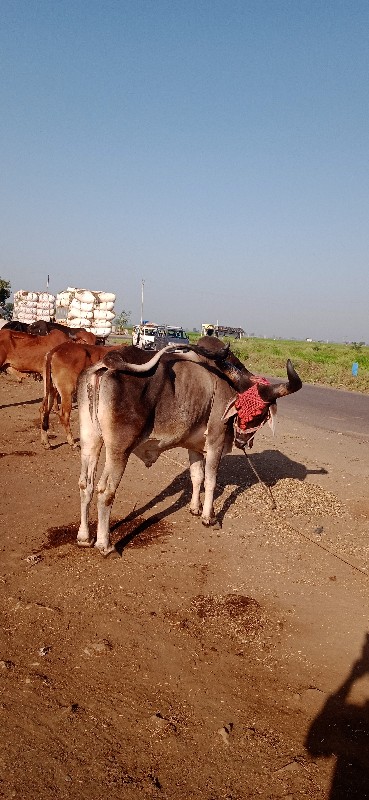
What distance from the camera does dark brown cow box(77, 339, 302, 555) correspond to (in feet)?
19.4

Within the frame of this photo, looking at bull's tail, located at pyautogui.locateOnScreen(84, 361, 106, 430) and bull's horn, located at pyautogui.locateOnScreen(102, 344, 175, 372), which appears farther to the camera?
bull's tail, located at pyautogui.locateOnScreen(84, 361, 106, 430)

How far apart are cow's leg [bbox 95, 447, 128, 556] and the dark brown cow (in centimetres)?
1

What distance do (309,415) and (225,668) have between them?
627 inches

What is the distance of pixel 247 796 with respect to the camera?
3078 millimetres

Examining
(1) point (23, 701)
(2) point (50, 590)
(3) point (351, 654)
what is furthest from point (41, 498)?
(3) point (351, 654)

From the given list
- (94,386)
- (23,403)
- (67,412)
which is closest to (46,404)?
(67,412)

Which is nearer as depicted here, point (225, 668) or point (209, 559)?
point (225, 668)

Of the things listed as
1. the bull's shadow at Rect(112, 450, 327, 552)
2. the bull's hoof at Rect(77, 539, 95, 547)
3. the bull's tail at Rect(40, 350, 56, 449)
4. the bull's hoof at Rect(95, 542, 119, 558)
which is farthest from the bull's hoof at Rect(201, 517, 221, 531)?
the bull's tail at Rect(40, 350, 56, 449)

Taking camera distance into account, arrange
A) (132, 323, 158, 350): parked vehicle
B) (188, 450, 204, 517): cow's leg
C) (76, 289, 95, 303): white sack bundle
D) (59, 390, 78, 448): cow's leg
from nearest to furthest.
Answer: (188, 450, 204, 517): cow's leg < (59, 390, 78, 448): cow's leg < (76, 289, 95, 303): white sack bundle < (132, 323, 158, 350): parked vehicle

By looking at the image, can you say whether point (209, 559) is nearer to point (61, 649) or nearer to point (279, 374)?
point (61, 649)

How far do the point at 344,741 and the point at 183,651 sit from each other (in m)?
Result: 1.45

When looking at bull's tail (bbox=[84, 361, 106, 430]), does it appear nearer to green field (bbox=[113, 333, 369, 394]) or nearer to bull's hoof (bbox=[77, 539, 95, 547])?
bull's hoof (bbox=[77, 539, 95, 547])

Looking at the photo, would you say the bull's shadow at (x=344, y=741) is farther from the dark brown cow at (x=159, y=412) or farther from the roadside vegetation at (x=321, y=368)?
the roadside vegetation at (x=321, y=368)

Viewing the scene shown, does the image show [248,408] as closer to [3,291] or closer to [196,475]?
[196,475]
